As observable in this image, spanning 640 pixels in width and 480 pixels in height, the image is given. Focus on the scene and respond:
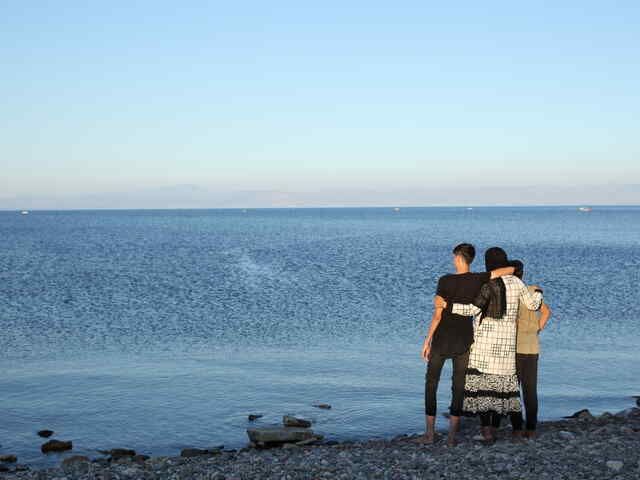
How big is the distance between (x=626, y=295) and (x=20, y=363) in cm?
2641

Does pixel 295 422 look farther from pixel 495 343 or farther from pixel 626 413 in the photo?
pixel 626 413

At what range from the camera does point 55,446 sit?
452 inches

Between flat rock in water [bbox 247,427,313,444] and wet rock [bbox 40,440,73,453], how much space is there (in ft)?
9.67

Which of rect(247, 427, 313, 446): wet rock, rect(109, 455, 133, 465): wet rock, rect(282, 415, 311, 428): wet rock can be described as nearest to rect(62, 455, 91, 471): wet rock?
rect(109, 455, 133, 465): wet rock

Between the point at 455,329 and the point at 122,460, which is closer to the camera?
the point at 455,329

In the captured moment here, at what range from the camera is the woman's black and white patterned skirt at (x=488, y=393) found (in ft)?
29.7

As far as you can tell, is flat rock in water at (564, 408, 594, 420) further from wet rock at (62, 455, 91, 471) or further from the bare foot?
wet rock at (62, 455, 91, 471)

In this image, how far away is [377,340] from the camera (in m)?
21.5

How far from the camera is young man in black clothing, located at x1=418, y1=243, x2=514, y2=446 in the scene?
28.5 ft

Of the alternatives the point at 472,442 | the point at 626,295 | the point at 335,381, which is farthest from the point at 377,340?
the point at 626,295

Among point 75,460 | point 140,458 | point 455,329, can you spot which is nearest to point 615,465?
point 455,329

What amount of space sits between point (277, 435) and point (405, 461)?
3425 mm

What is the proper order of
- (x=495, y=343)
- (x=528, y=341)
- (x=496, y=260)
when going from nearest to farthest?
Answer: (x=496, y=260), (x=495, y=343), (x=528, y=341)

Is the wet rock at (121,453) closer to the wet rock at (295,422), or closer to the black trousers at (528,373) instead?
the wet rock at (295,422)
